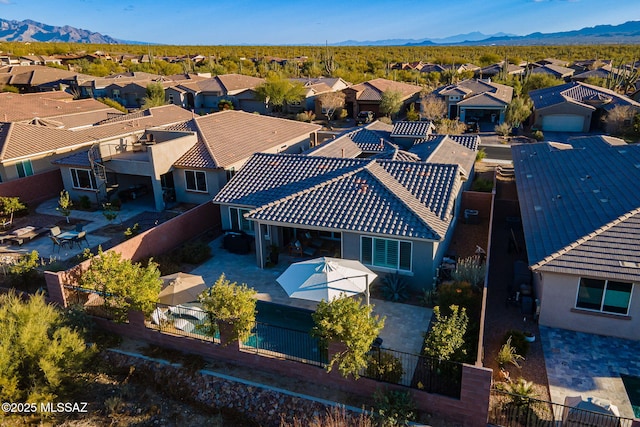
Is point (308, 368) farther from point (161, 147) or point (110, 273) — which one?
point (161, 147)

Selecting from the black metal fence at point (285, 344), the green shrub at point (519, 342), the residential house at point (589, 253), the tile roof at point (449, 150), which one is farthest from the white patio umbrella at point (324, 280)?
the tile roof at point (449, 150)

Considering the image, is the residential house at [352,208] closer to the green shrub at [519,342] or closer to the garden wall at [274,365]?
the green shrub at [519,342]

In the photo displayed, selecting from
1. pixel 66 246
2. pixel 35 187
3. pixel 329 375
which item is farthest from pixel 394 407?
pixel 35 187

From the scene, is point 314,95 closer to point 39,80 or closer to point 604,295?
point 39,80

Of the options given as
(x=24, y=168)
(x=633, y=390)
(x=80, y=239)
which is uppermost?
(x=24, y=168)

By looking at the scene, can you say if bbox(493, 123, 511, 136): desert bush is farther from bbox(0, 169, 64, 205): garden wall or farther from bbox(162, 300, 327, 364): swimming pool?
bbox(0, 169, 64, 205): garden wall

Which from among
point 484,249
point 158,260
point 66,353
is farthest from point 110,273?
point 484,249
